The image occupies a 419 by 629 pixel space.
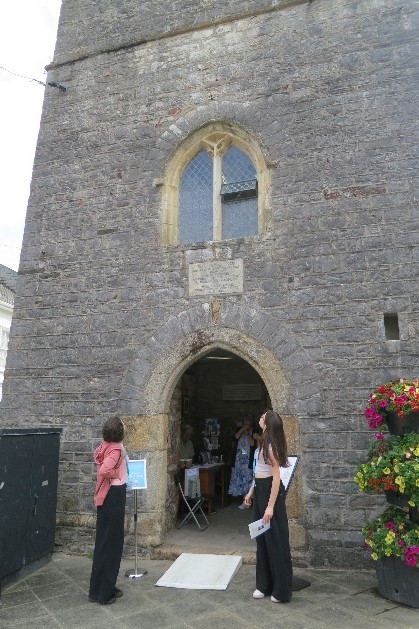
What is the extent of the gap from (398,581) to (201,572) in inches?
72.4

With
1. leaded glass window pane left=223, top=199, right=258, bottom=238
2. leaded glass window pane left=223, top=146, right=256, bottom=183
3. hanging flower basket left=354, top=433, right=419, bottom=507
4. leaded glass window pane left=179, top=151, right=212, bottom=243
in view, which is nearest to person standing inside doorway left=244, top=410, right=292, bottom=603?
hanging flower basket left=354, top=433, right=419, bottom=507

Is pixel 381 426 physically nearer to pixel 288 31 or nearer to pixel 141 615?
pixel 141 615

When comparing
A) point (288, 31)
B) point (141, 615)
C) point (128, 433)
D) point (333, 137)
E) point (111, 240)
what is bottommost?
point (141, 615)

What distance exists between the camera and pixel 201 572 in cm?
493

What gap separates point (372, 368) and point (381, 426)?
852 millimetres

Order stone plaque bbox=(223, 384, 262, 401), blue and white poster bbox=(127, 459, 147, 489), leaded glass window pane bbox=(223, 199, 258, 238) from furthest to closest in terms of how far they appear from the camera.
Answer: stone plaque bbox=(223, 384, 262, 401)
leaded glass window pane bbox=(223, 199, 258, 238)
blue and white poster bbox=(127, 459, 147, 489)

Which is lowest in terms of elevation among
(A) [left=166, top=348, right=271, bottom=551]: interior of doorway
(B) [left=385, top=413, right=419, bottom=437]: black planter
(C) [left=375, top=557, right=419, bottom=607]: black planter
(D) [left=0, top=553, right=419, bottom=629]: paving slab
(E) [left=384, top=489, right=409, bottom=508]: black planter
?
(D) [left=0, top=553, right=419, bottom=629]: paving slab

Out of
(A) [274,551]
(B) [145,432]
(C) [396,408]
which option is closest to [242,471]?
(B) [145,432]

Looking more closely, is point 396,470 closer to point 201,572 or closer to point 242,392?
point 201,572

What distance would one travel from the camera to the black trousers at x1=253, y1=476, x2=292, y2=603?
4152mm

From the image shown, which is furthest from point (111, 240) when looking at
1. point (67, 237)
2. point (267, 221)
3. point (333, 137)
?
point (333, 137)

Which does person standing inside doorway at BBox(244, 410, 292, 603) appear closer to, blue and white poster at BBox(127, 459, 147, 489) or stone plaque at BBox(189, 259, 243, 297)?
blue and white poster at BBox(127, 459, 147, 489)

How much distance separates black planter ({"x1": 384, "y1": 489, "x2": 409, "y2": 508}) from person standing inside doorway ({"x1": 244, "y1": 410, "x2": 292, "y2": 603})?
94 cm

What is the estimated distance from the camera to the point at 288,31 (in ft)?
21.3
